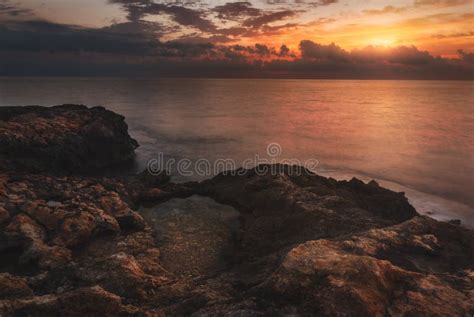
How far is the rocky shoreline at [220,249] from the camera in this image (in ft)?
30.4

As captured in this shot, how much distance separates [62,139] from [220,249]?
22.9 metres

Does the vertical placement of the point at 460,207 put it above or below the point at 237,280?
below

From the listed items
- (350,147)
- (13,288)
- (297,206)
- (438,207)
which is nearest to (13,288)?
(13,288)

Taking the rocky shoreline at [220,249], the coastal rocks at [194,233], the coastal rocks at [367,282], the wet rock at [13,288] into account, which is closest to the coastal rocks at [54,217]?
the rocky shoreline at [220,249]

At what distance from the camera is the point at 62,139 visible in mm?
31781

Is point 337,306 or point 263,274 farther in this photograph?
point 263,274

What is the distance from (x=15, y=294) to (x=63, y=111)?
103 ft

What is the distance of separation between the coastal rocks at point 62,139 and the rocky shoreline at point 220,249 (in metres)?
0.31

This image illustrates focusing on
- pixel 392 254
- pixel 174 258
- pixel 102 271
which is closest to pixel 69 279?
pixel 102 271

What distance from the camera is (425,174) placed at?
3794 centimetres

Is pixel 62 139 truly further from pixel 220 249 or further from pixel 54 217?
pixel 220 249

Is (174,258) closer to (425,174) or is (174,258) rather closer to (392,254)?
(392,254)

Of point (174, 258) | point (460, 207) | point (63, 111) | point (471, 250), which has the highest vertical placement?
point (63, 111)

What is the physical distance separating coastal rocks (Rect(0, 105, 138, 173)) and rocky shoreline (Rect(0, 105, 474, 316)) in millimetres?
312
